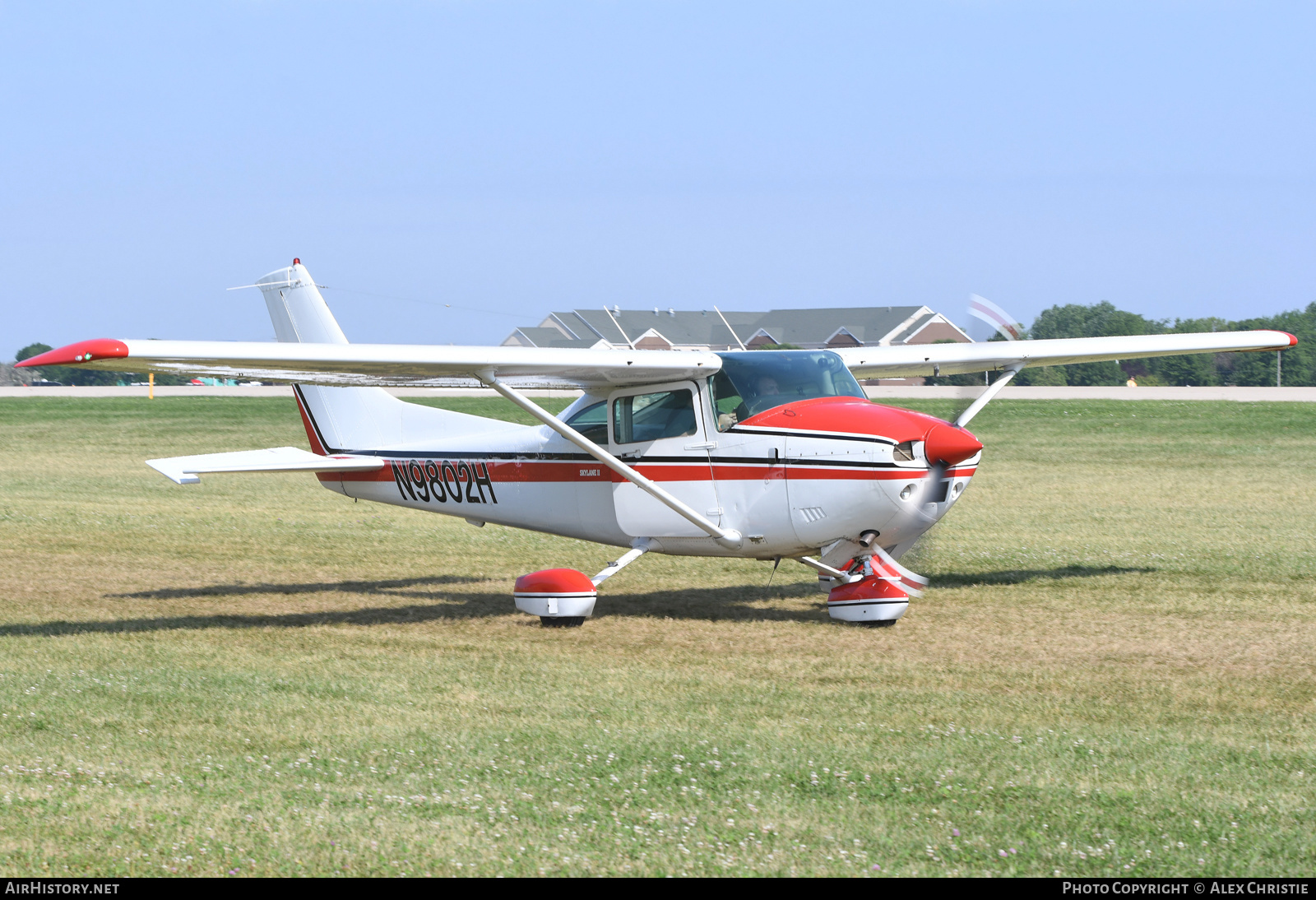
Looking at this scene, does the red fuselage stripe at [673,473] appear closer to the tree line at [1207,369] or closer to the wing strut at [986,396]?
the wing strut at [986,396]

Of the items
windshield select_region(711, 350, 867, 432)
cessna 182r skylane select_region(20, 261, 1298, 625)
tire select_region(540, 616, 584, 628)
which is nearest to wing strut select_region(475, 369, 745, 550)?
cessna 182r skylane select_region(20, 261, 1298, 625)

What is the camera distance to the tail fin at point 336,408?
40.5 feet

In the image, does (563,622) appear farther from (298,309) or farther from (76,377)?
(76,377)

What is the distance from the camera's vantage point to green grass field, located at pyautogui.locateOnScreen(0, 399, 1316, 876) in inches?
197

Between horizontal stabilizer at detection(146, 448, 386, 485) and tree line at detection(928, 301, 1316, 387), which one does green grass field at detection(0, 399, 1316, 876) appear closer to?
horizontal stabilizer at detection(146, 448, 386, 485)

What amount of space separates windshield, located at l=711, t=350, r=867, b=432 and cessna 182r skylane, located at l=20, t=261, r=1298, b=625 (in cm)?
2

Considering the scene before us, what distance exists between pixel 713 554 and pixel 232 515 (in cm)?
1030

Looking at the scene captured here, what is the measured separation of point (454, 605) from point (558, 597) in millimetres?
1776

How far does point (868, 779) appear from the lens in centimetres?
584

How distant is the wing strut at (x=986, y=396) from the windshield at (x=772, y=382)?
1048 mm

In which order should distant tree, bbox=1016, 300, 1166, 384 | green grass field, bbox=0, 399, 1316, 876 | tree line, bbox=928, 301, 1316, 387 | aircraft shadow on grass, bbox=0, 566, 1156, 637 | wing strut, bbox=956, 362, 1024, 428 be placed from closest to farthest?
green grass field, bbox=0, 399, 1316, 876 → aircraft shadow on grass, bbox=0, 566, 1156, 637 → wing strut, bbox=956, 362, 1024, 428 → distant tree, bbox=1016, 300, 1166, 384 → tree line, bbox=928, 301, 1316, 387

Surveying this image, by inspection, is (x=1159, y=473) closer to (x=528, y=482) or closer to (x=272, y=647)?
(x=528, y=482)
